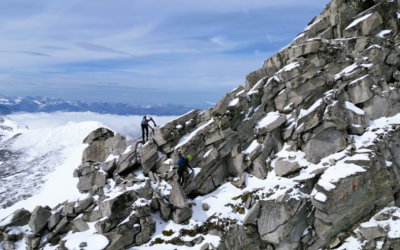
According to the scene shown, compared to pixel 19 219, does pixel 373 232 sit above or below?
below

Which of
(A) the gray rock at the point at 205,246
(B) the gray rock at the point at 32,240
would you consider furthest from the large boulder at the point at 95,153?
(A) the gray rock at the point at 205,246

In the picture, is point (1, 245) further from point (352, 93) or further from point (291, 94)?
point (352, 93)

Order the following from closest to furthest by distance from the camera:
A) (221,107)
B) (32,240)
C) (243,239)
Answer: (243,239), (32,240), (221,107)

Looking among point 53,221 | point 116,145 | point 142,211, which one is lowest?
point 142,211

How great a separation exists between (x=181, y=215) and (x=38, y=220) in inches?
545

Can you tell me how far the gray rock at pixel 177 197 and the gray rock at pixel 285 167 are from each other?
10996 mm

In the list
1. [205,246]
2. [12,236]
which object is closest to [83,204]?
[12,236]

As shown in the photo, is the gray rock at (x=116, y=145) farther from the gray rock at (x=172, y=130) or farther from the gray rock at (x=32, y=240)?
the gray rock at (x=32, y=240)

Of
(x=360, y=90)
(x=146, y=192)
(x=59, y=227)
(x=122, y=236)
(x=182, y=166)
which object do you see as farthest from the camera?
(x=360, y=90)

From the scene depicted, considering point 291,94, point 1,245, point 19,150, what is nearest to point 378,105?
point 291,94

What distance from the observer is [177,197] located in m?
24.1

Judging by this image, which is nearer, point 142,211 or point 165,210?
point 142,211

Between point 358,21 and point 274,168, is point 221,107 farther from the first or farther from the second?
point 358,21

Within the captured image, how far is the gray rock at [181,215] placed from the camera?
23.2 metres
